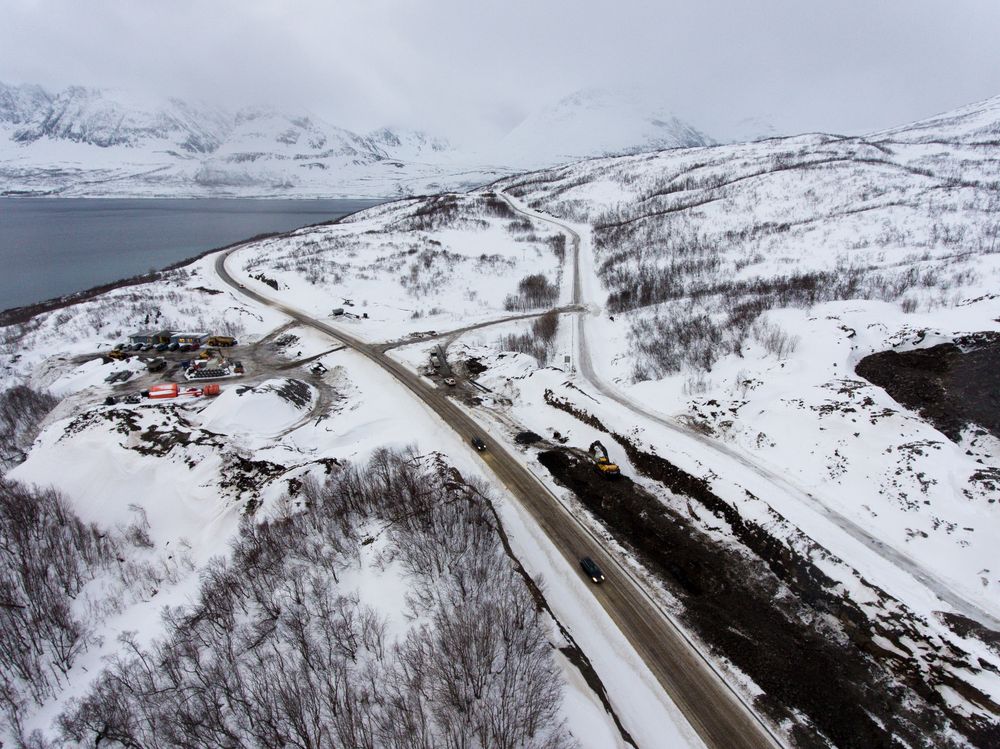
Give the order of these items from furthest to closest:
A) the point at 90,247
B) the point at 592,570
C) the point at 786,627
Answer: the point at 90,247
the point at 592,570
the point at 786,627

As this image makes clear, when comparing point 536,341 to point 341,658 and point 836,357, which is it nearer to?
point 836,357

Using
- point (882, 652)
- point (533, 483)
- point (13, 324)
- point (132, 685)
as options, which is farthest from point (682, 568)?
point (13, 324)

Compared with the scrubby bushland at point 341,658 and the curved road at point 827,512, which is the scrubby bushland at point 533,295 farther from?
the scrubby bushland at point 341,658

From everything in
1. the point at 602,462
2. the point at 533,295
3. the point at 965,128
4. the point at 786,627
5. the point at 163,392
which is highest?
the point at 965,128

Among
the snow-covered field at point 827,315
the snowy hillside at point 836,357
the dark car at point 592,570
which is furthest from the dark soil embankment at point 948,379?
the dark car at point 592,570

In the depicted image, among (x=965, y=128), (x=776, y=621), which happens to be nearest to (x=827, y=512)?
(x=776, y=621)

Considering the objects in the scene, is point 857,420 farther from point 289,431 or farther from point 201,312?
point 201,312
